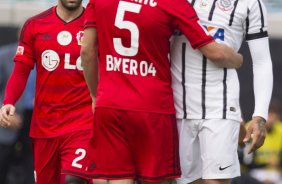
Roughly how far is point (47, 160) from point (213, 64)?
2.14 m

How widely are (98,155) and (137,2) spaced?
1.00 m

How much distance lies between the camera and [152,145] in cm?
772

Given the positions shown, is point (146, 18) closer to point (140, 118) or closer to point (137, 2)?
point (137, 2)

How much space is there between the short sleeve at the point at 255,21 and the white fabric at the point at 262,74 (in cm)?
4

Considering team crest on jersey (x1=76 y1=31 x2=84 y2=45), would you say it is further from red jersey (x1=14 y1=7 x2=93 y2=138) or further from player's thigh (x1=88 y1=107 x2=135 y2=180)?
player's thigh (x1=88 y1=107 x2=135 y2=180)

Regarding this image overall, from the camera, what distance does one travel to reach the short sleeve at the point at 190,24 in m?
7.62

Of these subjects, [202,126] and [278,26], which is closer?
[202,126]

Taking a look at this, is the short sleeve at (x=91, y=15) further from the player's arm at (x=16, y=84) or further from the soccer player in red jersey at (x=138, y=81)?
the player's arm at (x=16, y=84)

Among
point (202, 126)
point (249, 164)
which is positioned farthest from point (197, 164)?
point (249, 164)

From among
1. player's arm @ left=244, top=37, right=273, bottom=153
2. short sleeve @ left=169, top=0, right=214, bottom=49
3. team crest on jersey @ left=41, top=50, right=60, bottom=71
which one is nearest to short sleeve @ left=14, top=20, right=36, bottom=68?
team crest on jersey @ left=41, top=50, right=60, bottom=71

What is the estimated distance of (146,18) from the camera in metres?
7.61

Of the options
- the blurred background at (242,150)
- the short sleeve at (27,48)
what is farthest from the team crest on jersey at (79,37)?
the blurred background at (242,150)

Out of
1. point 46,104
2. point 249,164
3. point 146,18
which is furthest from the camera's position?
point 249,164

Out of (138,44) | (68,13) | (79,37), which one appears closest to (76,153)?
(79,37)
